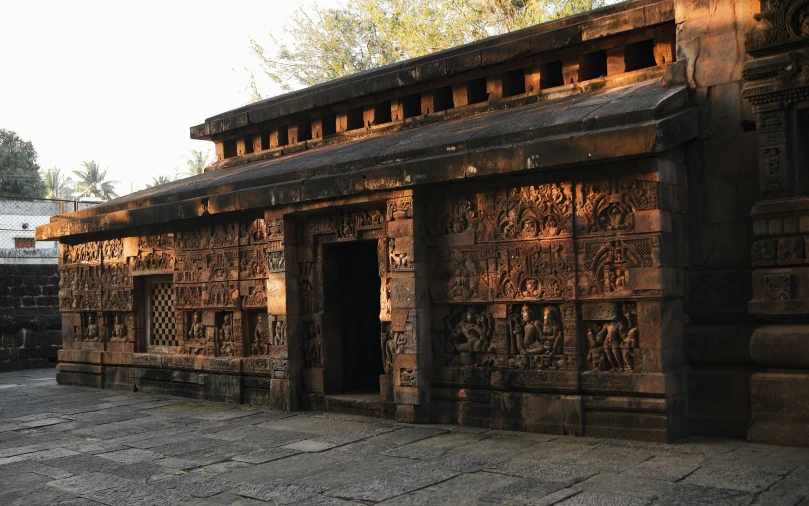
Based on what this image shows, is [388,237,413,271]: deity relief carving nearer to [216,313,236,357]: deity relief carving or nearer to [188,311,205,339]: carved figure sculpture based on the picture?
[216,313,236,357]: deity relief carving

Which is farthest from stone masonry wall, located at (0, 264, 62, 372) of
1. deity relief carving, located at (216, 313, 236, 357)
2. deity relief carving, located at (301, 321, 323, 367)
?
deity relief carving, located at (301, 321, 323, 367)

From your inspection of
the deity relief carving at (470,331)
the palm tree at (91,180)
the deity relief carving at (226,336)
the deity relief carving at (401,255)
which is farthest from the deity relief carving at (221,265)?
the palm tree at (91,180)

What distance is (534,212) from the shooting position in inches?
293

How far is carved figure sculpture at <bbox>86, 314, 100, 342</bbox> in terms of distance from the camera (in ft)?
42.0

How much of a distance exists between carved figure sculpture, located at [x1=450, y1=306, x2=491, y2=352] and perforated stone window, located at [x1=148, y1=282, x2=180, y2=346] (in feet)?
17.1

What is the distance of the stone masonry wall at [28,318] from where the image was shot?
1614 cm

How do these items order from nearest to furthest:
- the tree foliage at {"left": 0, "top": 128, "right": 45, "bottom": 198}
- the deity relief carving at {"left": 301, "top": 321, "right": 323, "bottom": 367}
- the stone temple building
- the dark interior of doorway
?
1. the stone temple building
2. the deity relief carving at {"left": 301, "top": 321, "right": 323, "bottom": 367}
3. the dark interior of doorway
4. the tree foliage at {"left": 0, "top": 128, "right": 45, "bottom": 198}

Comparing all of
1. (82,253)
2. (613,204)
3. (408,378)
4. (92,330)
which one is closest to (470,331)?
(408,378)

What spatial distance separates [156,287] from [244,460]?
19.6ft

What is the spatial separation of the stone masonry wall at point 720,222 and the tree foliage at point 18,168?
35869 millimetres

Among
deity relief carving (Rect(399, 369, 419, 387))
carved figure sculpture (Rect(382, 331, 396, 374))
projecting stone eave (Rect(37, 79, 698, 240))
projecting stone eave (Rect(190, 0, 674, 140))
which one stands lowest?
deity relief carving (Rect(399, 369, 419, 387))

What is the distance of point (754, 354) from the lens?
6594mm

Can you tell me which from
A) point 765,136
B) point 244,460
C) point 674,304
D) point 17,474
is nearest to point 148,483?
point 244,460

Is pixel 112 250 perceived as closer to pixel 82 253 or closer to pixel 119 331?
pixel 82 253
